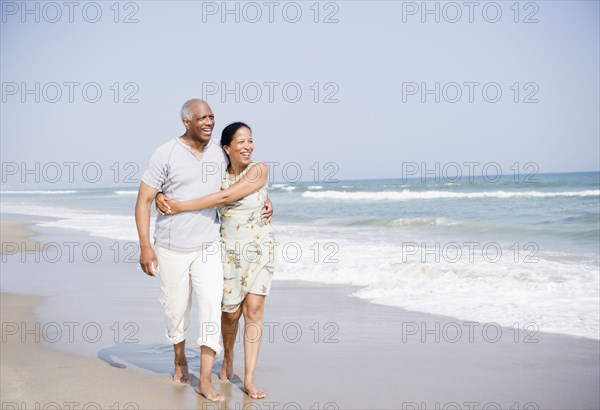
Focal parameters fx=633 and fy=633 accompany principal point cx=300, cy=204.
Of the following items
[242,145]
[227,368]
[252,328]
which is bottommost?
[227,368]

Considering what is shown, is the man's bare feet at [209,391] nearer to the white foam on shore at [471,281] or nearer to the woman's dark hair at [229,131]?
the woman's dark hair at [229,131]

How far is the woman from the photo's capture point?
13.3ft

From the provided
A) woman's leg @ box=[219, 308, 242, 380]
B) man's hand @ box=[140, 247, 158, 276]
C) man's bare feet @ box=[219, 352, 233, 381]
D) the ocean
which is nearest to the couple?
man's hand @ box=[140, 247, 158, 276]

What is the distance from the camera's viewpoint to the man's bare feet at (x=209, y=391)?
395 centimetres

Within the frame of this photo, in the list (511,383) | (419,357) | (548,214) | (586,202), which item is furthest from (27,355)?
(586,202)

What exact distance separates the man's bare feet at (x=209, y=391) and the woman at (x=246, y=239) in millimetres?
192

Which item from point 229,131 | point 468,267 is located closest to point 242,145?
point 229,131

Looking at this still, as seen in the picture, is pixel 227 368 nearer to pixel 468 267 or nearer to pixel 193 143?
pixel 193 143

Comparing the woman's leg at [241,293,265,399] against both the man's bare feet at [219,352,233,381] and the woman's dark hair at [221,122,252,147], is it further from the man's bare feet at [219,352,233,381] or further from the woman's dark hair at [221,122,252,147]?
the woman's dark hair at [221,122,252,147]

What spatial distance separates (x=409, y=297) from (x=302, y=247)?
5.25 m

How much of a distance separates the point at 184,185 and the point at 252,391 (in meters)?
1.37

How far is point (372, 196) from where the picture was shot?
43.3 meters

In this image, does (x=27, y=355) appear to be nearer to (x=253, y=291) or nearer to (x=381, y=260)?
(x=253, y=291)

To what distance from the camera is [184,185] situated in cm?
403
